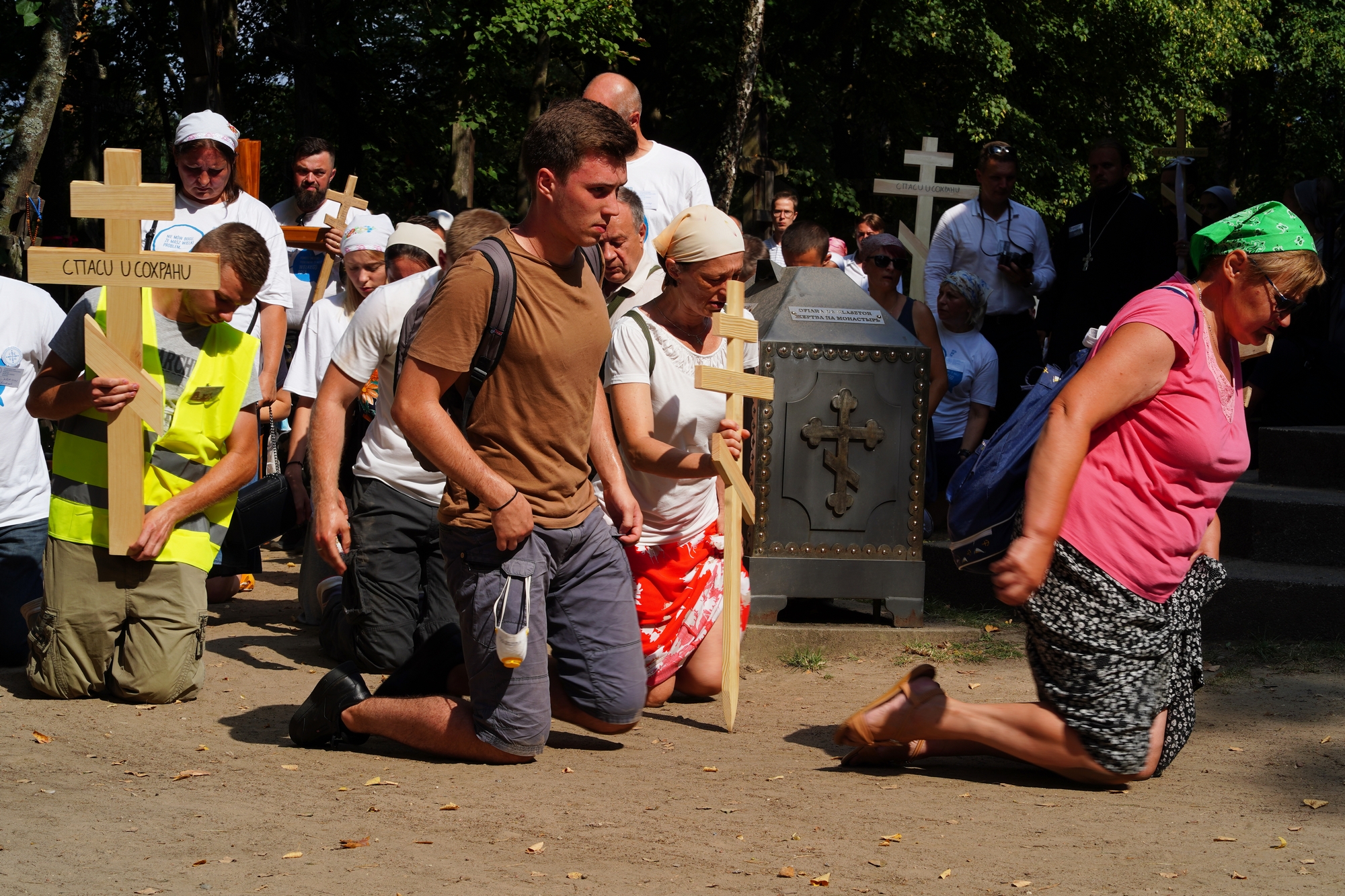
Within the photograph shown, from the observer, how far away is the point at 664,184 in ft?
20.0

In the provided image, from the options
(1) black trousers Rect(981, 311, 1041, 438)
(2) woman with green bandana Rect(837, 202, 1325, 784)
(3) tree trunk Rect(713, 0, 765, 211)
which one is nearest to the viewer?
(2) woman with green bandana Rect(837, 202, 1325, 784)

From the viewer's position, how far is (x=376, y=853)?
3111mm

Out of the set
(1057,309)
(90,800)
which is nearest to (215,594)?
(90,800)

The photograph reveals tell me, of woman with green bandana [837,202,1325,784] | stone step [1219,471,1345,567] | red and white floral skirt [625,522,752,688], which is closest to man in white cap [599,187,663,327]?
red and white floral skirt [625,522,752,688]

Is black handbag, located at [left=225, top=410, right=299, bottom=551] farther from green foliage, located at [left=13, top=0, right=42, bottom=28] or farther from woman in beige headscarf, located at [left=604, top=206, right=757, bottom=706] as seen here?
green foliage, located at [left=13, top=0, right=42, bottom=28]

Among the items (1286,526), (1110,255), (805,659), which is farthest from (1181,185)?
(805,659)

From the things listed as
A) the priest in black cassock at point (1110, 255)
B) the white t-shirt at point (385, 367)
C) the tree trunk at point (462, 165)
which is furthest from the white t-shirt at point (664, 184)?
the tree trunk at point (462, 165)

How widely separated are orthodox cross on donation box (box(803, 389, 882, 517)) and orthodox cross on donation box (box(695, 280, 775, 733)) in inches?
50.5

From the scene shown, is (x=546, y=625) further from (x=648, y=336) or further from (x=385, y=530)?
(x=385, y=530)

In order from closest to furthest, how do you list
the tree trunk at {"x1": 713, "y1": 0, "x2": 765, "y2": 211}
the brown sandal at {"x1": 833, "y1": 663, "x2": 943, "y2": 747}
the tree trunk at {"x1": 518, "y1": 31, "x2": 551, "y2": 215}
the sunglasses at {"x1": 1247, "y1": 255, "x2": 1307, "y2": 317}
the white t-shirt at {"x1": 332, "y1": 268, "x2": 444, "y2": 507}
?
the sunglasses at {"x1": 1247, "y1": 255, "x2": 1307, "y2": 317} < the brown sandal at {"x1": 833, "y1": 663, "x2": 943, "y2": 747} < the white t-shirt at {"x1": 332, "y1": 268, "x2": 444, "y2": 507} < the tree trunk at {"x1": 713, "y1": 0, "x2": 765, "y2": 211} < the tree trunk at {"x1": 518, "y1": 31, "x2": 551, "y2": 215}

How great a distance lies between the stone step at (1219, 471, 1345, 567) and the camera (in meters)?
6.15

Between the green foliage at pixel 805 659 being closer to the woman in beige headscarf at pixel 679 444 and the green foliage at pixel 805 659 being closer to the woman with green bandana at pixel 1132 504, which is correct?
the woman in beige headscarf at pixel 679 444

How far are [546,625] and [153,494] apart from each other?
172cm

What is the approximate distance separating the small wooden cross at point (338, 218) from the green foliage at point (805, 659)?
3368 mm
